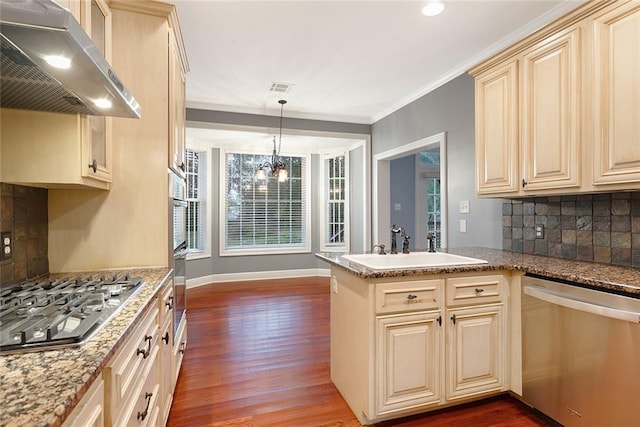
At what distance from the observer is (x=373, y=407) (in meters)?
1.85

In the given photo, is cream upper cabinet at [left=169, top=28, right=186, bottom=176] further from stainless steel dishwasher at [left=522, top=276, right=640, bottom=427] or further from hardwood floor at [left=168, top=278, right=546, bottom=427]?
stainless steel dishwasher at [left=522, top=276, right=640, bottom=427]

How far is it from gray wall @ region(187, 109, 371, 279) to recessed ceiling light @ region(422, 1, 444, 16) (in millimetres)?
2630

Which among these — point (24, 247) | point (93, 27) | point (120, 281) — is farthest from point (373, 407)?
point (93, 27)

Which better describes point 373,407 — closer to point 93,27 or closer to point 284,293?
point 93,27

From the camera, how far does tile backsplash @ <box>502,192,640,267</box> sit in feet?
6.46

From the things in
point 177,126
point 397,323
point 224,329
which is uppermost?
point 177,126

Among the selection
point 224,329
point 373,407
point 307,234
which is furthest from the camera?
point 307,234

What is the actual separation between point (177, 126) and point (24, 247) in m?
1.16

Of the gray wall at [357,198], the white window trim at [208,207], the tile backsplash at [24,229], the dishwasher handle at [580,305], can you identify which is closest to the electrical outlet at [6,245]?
the tile backsplash at [24,229]

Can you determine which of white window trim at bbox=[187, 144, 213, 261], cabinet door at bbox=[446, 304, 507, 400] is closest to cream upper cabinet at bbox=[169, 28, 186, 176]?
cabinet door at bbox=[446, 304, 507, 400]

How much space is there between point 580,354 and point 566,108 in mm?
1386

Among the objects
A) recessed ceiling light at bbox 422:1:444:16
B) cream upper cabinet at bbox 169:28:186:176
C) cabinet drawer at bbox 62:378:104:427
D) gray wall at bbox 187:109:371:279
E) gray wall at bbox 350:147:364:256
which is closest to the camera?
cabinet drawer at bbox 62:378:104:427

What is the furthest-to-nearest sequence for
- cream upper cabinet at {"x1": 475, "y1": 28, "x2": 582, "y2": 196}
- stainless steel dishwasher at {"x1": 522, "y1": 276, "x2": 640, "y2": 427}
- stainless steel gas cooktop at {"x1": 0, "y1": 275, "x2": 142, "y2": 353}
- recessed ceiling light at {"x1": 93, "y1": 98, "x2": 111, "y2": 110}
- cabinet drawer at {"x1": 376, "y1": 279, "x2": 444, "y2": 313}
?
cream upper cabinet at {"x1": 475, "y1": 28, "x2": 582, "y2": 196}, cabinet drawer at {"x1": 376, "y1": 279, "x2": 444, "y2": 313}, stainless steel dishwasher at {"x1": 522, "y1": 276, "x2": 640, "y2": 427}, recessed ceiling light at {"x1": 93, "y1": 98, "x2": 111, "y2": 110}, stainless steel gas cooktop at {"x1": 0, "y1": 275, "x2": 142, "y2": 353}

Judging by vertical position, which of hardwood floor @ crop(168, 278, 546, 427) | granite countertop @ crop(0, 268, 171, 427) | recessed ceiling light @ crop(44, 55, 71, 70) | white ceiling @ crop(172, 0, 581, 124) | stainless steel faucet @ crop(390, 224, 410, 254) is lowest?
hardwood floor @ crop(168, 278, 546, 427)
